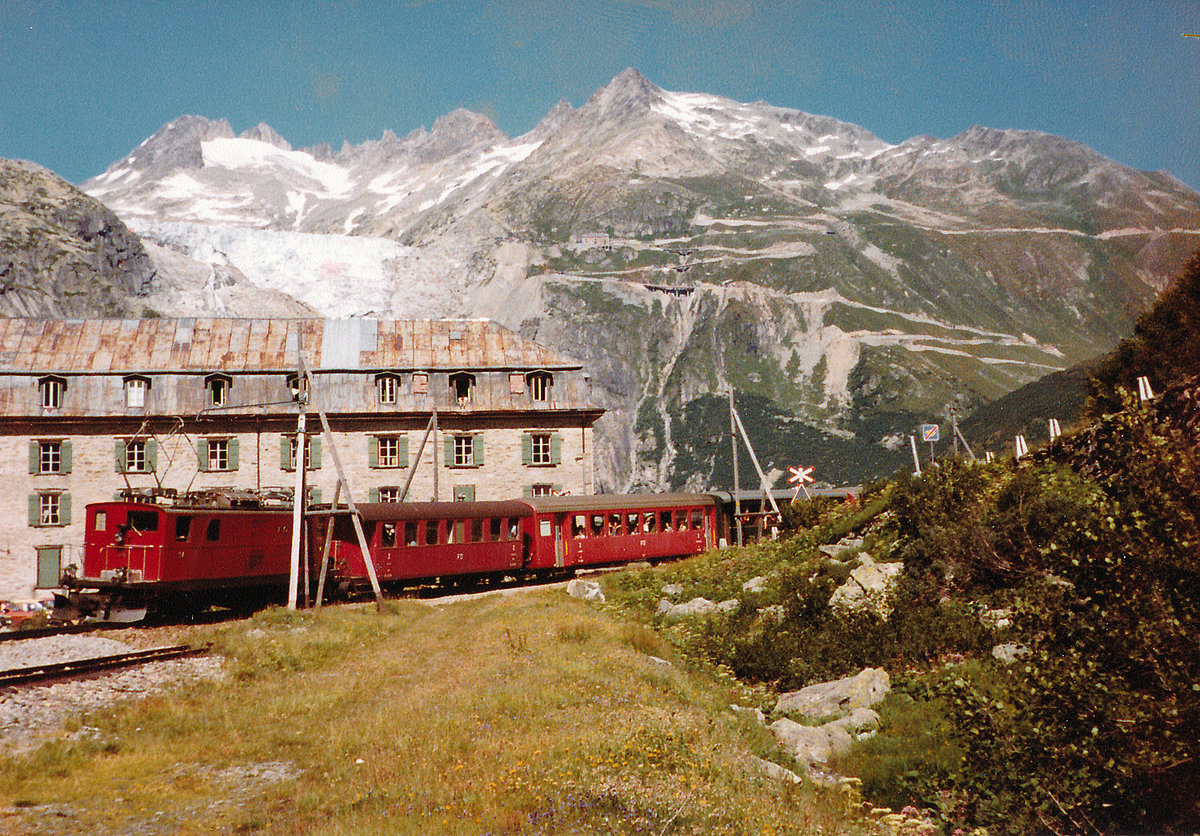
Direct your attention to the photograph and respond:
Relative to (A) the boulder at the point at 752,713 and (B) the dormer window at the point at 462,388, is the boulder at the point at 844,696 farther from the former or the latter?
(B) the dormer window at the point at 462,388

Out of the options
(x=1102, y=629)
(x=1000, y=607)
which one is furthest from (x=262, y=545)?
(x=1102, y=629)

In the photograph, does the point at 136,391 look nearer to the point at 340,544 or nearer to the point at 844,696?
the point at 340,544

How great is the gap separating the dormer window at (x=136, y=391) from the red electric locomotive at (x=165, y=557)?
66.7 feet

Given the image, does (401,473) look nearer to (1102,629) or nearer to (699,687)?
(699,687)

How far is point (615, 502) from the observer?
3612cm

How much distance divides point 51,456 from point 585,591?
95.5ft

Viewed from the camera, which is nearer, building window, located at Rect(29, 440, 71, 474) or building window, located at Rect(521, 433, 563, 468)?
building window, located at Rect(29, 440, 71, 474)

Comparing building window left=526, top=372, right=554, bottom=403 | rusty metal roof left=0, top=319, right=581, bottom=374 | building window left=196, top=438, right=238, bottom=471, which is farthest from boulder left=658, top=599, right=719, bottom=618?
building window left=196, top=438, right=238, bottom=471

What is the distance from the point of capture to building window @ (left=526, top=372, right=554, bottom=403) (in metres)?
45.6

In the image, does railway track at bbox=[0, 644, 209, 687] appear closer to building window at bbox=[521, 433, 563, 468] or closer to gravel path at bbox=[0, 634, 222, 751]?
gravel path at bbox=[0, 634, 222, 751]

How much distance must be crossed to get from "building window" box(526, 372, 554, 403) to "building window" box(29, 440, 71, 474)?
22.5 m

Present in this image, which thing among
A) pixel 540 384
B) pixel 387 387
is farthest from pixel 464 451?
pixel 540 384

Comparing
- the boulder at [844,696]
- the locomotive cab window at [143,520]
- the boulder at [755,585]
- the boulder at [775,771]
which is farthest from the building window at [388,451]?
the boulder at [775,771]

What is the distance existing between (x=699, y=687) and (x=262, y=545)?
51.9ft
